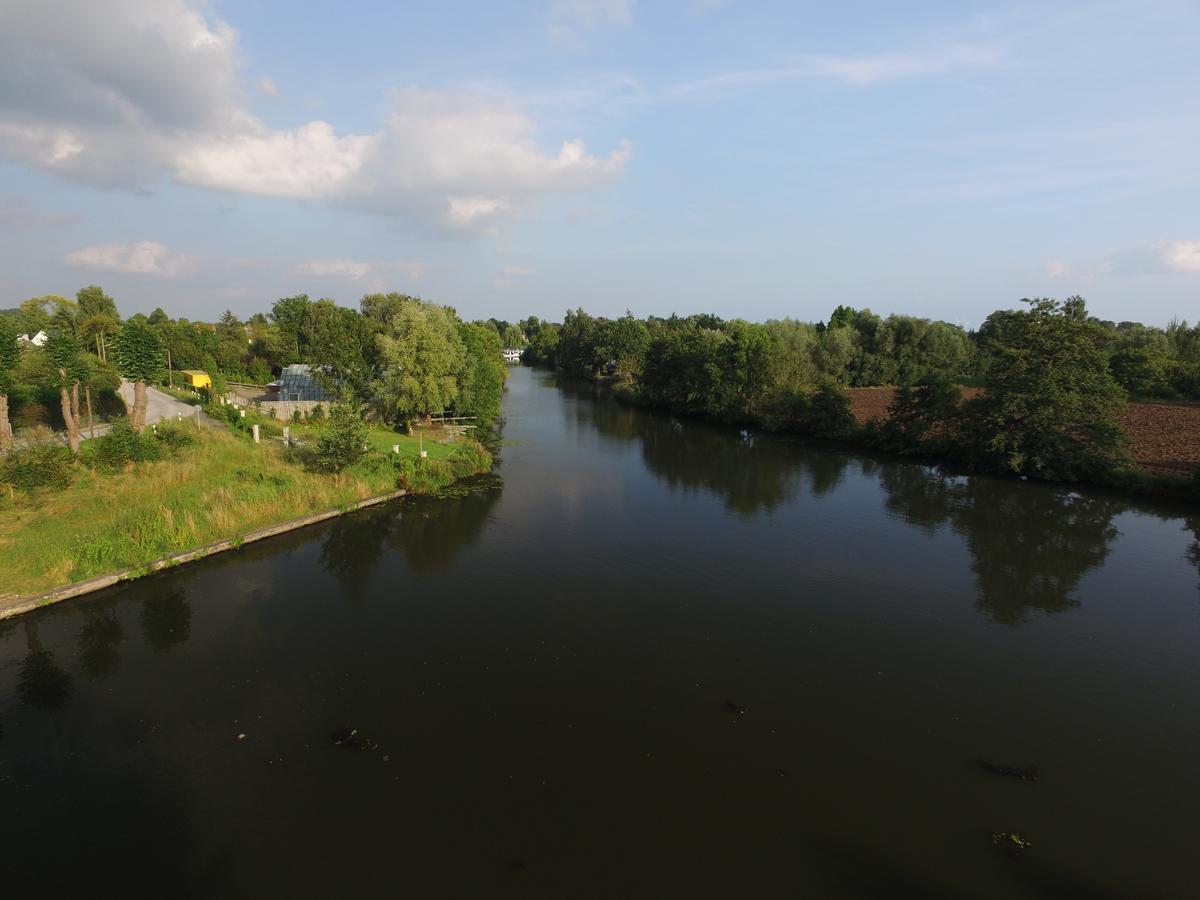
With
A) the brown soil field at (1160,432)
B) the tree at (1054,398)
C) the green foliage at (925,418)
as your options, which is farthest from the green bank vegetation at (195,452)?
the brown soil field at (1160,432)

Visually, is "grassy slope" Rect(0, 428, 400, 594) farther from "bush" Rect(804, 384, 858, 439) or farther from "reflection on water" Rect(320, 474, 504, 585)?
"bush" Rect(804, 384, 858, 439)

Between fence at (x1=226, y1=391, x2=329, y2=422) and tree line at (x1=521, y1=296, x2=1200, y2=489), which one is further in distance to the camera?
fence at (x1=226, y1=391, x2=329, y2=422)

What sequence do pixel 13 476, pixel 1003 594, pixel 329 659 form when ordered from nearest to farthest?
pixel 329 659
pixel 1003 594
pixel 13 476

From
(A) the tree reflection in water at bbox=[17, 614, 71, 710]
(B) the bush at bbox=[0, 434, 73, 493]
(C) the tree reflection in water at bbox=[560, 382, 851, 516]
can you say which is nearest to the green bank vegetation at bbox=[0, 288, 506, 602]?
(B) the bush at bbox=[0, 434, 73, 493]

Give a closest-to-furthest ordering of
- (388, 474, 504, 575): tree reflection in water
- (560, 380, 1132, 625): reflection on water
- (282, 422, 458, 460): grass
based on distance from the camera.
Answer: (560, 380, 1132, 625): reflection on water → (388, 474, 504, 575): tree reflection in water → (282, 422, 458, 460): grass

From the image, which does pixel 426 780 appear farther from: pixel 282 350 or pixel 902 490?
pixel 282 350

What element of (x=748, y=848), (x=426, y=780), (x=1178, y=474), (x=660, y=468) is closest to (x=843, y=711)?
(x=748, y=848)
